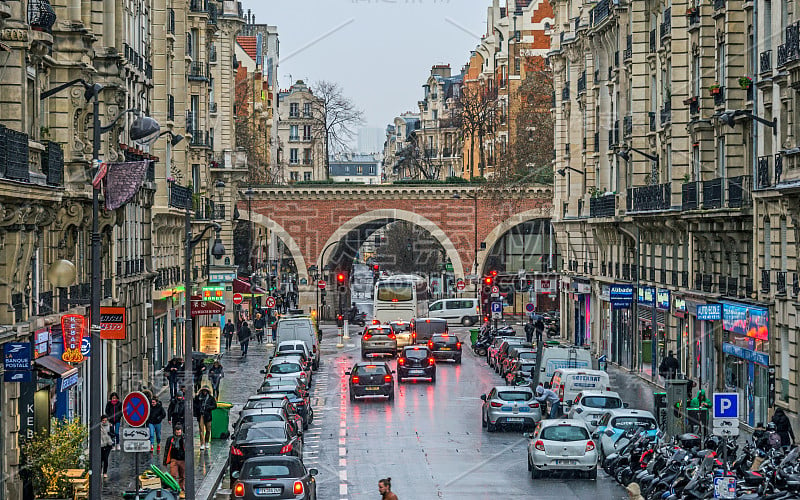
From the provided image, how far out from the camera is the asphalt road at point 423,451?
83.3 ft

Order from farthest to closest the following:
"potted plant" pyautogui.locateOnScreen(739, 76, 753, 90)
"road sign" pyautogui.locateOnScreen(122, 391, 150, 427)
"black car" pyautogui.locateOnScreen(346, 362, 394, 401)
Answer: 1. "black car" pyautogui.locateOnScreen(346, 362, 394, 401)
2. "potted plant" pyautogui.locateOnScreen(739, 76, 753, 90)
3. "road sign" pyautogui.locateOnScreen(122, 391, 150, 427)

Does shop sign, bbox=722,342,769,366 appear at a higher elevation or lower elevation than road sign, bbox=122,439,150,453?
higher

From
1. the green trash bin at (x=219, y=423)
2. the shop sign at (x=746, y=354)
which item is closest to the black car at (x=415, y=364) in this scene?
the shop sign at (x=746, y=354)

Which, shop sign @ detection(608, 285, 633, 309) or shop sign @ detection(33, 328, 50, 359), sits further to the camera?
shop sign @ detection(608, 285, 633, 309)

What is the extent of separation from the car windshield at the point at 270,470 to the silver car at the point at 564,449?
5967 millimetres

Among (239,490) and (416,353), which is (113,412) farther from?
(416,353)

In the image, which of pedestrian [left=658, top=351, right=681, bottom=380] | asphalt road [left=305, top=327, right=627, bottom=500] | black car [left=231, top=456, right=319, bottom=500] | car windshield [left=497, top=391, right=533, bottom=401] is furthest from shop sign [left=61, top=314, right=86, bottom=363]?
pedestrian [left=658, top=351, right=681, bottom=380]

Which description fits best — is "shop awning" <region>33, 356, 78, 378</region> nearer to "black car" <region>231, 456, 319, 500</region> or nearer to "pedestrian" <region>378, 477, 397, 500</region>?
"black car" <region>231, 456, 319, 500</region>

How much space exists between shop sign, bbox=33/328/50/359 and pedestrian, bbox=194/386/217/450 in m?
4.97

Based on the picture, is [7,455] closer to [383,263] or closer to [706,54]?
[706,54]

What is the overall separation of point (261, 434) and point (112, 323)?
3592mm

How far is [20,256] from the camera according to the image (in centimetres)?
2533

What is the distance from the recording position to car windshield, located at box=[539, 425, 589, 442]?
86.1 feet

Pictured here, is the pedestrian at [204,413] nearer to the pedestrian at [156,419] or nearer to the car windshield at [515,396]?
the pedestrian at [156,419]
